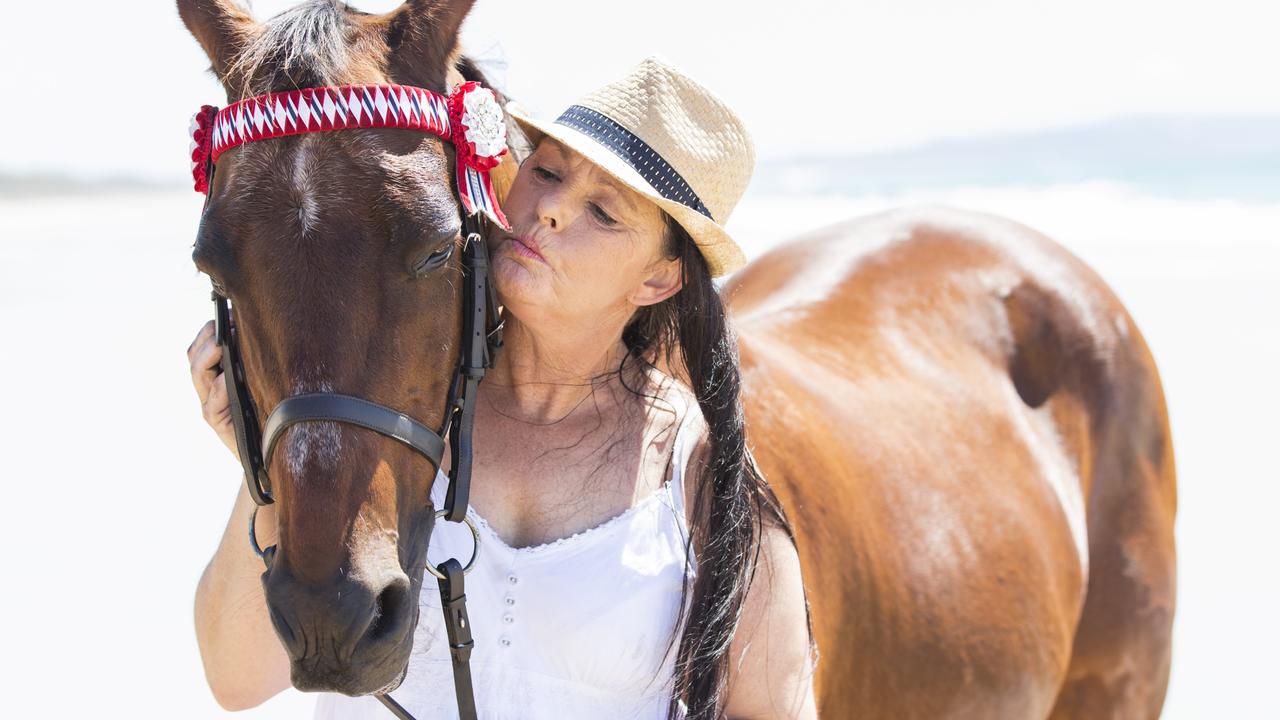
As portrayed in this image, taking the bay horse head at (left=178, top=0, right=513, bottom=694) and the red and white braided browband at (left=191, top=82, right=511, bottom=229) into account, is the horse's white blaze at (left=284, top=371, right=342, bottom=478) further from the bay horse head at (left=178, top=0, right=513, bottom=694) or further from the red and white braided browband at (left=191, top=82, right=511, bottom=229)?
the red and white braided browband at (left=191, top=82, right=511, bottom=229)

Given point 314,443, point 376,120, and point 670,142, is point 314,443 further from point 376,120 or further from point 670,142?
point 670,142

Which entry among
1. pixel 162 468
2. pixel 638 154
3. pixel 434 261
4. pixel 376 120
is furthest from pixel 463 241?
pixel 162 468

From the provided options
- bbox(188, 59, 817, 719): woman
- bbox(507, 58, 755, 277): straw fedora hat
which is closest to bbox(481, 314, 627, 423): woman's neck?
bbox(188, 59, 817, 719): woman

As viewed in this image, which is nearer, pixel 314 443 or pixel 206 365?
pixel 314 443

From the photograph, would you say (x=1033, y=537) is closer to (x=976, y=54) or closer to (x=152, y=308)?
(x=152, y=308)

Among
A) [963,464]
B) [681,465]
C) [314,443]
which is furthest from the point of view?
[963,464]

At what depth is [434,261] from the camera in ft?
4.91

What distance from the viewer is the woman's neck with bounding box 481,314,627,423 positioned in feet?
6.03

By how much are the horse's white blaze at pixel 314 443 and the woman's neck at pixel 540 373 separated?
0.48m

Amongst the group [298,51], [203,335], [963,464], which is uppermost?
[298,51]

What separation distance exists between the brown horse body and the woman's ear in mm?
586

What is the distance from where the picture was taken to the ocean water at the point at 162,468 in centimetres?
466

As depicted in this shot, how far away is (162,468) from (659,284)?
5400mm

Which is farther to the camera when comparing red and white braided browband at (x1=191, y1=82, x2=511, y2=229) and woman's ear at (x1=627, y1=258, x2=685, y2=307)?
woman's ear at (x1=627, y1=258, x2=685, y2=307)
